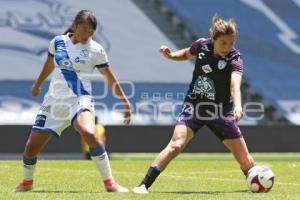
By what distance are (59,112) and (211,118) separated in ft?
→ 5.33

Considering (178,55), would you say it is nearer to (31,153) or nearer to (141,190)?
(141,190)

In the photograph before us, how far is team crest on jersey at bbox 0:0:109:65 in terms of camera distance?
2617 cm

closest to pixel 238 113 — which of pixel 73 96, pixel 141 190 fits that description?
pixel 141 190

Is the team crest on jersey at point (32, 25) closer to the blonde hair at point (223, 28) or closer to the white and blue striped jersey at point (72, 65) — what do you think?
the white and blue striped jersey at point (72, 65)

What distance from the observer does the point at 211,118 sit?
9.55m

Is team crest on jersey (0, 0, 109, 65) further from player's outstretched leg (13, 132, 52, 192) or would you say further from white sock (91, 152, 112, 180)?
white sock (91, 152, 112, 180)

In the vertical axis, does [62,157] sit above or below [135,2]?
below

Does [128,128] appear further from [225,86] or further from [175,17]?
[225,86]

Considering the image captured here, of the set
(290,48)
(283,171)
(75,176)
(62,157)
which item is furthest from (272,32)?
(75,176)

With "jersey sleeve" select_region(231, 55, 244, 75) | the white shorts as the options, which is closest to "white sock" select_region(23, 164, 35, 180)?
the white shorts

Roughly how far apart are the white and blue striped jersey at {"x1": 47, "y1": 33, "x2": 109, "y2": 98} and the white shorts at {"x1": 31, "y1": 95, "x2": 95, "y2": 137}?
0.07 metres

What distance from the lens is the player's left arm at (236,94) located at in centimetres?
878

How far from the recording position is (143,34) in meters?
27.1

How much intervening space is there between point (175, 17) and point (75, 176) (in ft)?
52.2
